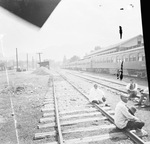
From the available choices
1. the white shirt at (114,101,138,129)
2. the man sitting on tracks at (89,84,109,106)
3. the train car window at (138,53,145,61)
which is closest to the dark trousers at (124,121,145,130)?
the white shirt at (114,101,138,129)

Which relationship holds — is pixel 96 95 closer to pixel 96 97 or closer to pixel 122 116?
pixel 96 97

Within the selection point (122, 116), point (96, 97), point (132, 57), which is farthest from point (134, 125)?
point (132, 57)

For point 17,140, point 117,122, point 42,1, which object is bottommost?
point 17,140

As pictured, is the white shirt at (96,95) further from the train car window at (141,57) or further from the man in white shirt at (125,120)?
the train car window at (141,57)

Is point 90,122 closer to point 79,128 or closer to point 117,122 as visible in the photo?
point 79,128

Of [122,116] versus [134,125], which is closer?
[134,125]

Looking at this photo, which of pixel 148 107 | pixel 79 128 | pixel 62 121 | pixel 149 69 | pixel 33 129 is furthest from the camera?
pixel 148 107

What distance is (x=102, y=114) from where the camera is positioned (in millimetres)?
5535

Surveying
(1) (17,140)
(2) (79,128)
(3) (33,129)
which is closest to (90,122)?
(2) (79,128)

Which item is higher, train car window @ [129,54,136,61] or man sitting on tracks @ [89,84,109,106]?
train car window @ [129,54,136,61]

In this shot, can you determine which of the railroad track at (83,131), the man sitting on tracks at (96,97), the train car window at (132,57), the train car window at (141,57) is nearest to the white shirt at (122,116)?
the railroad track at (83,131)

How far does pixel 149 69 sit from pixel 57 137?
3624 mm

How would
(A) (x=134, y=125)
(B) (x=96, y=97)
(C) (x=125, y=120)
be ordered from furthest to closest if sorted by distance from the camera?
(B) (x=96, y=97)
(C) (x=125, y=120)
(A) (x=134, y=125)

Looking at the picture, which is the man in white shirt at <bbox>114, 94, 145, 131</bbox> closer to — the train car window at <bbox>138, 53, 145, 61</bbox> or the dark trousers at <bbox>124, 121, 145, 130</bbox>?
the dark trousers at <bbox>124, 121, 145, 130</bbox>
